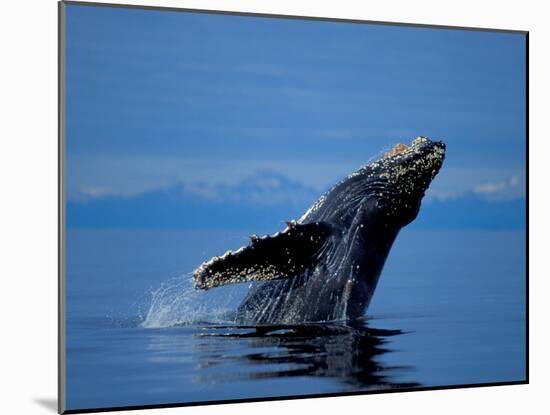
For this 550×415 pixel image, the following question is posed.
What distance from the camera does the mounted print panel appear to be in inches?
515

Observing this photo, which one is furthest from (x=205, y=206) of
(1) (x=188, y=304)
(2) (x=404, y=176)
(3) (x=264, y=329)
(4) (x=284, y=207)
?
(2) (x=404, y=176)

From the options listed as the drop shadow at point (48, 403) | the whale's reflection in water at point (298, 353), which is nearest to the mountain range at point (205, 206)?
the whale's reflection in water at point (298, 353)

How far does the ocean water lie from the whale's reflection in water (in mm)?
13

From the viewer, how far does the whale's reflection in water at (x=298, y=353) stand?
13.4 meters

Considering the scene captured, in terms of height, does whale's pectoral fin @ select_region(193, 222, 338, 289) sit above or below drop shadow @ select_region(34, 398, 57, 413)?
above

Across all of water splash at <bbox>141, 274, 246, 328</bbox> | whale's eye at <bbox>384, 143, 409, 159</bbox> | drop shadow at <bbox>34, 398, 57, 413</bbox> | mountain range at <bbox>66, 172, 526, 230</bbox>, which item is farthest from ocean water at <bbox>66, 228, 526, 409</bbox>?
whale's eye at <bbox>384, 143, 409, 159</bbox>

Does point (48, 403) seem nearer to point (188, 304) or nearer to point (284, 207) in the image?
point (188, 304)

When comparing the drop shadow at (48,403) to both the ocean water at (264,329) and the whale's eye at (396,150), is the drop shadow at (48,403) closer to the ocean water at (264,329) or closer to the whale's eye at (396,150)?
the ocean water at (264,329)

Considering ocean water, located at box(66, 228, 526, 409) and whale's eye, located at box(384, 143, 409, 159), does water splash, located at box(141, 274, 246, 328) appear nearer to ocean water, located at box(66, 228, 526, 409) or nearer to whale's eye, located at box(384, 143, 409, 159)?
ocean water, located at box(66, 228, 526, 409)

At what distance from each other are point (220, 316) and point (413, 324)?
2274 mm

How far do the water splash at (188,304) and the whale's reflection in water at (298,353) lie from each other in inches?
6.3

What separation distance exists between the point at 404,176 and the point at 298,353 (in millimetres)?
2617

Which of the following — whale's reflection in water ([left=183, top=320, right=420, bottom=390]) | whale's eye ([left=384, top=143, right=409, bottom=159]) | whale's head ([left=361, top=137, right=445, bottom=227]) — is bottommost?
whale's reflection in water ([left=183, top=320, right=420, bottom=390])

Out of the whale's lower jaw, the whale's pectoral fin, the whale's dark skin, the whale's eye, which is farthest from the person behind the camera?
the whale's eye
